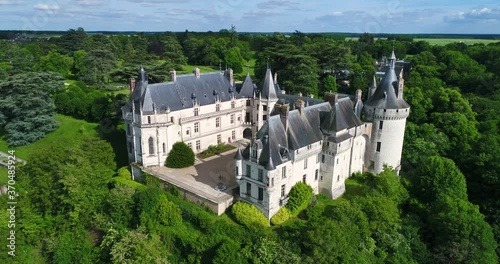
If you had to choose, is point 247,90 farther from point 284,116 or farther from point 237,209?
point 237,209

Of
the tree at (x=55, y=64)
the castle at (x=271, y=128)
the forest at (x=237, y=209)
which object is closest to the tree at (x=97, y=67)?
the tree at (x=55, y=64)

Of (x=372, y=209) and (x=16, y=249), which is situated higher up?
(x=372, y=209)

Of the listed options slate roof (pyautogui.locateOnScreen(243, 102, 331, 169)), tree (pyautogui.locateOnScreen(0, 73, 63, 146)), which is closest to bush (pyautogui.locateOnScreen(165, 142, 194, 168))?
slate roof (pyautogui.locateOnScreen(243, 102, 331, 169))

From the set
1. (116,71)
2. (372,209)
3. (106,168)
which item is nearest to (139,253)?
(106,168)

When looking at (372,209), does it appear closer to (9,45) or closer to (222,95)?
(222,95)

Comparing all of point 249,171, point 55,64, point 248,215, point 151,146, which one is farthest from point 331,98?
point 55,64

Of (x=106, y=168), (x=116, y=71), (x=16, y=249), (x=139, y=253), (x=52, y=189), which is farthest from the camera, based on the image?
(x=116, y=71)

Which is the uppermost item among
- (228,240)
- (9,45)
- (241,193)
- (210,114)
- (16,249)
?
(9,45)
